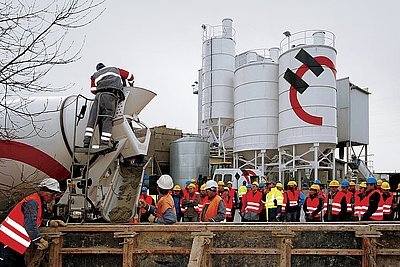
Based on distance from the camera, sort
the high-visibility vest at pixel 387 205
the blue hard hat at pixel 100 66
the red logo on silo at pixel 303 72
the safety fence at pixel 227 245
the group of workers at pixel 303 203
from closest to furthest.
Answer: the safety fence at pixel 227 245, the blue hard hat at pixel 100 66, the high-visibility vest at pixel 387 205, the group of workers at pixel 303 203, the red logo on silo at pixel 303 72

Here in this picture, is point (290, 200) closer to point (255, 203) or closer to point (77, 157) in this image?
point (255, 203)

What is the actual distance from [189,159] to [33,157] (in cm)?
1551

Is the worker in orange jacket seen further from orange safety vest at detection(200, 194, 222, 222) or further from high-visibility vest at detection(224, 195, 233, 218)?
high-visibility vest at detection(224, 195, 233, 218)

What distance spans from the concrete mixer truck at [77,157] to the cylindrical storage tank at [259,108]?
15599mm

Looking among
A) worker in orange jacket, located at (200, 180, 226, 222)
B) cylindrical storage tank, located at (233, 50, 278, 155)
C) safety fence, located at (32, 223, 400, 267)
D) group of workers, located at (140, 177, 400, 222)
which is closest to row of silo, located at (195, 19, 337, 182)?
cylindrical storage tank, located at (233, 50, 278, 155)

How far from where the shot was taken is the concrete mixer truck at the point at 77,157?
21.6 feet

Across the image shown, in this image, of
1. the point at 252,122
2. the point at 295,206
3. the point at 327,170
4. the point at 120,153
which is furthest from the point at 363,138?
the point at 120,153

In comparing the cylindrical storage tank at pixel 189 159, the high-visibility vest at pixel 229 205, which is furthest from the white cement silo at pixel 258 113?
the high-visibility vest at pixel 229 205

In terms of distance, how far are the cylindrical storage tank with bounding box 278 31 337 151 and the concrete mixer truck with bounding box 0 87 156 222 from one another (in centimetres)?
1383

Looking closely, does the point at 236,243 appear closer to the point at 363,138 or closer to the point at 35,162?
the point at 35,162

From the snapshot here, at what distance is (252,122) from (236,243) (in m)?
17.5

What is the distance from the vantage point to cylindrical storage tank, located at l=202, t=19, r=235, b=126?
2542 cm

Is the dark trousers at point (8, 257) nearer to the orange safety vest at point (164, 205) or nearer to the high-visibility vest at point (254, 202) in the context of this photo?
the orange safety vest at point (164, 205)

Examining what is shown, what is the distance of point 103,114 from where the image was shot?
657 centimetres
